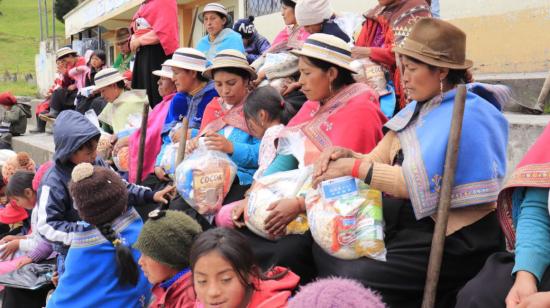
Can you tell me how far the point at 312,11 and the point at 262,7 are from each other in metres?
6.31

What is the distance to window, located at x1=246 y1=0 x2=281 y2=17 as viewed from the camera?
10.0 meters

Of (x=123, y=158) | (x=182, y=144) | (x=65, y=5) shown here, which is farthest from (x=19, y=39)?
(x=182, y=144)

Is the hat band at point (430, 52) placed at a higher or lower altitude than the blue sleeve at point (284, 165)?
higher

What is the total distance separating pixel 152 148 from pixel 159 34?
1.75 meters

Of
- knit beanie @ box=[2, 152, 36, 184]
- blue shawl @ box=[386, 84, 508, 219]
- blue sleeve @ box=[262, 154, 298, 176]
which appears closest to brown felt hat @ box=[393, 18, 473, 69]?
blue shawl @ box=[386, 84, 508, 219]

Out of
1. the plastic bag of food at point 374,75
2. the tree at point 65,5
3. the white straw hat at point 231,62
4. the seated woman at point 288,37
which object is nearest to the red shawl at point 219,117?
the white straw hat at point 231,62

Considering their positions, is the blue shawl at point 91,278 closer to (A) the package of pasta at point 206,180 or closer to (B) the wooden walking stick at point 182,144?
(A) the package of pasta at point 206,180

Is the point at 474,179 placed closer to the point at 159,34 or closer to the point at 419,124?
the point at 419,124

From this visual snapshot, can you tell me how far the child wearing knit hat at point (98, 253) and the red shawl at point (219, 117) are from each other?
3.91 feet

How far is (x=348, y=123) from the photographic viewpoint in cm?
315

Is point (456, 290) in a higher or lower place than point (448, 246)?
lower

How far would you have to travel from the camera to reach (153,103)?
6605mm

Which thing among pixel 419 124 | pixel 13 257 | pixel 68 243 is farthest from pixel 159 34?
pixel 419 124

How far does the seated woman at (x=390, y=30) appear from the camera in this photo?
12.7 feet
